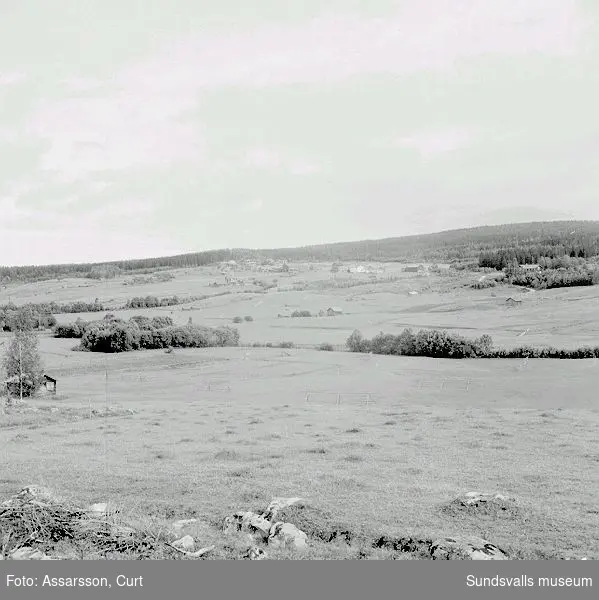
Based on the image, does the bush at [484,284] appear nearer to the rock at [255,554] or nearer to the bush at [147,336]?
the bush at [147,336]

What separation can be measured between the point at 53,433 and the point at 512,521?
59.7 feet

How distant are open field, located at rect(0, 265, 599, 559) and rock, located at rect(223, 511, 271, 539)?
68 cm

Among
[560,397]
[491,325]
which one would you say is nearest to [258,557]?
[560,397]

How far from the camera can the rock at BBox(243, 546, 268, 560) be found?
9281 mm

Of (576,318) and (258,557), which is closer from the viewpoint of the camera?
(258,557)

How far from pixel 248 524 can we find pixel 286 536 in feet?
3.04

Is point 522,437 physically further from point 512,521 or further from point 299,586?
point 299,586

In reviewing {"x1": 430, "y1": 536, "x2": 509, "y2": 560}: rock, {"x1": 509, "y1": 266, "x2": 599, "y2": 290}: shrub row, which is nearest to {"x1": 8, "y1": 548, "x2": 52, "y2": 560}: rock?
{"x1": 430, "y1": 536, "x2": 509, "y2": 560}: rock

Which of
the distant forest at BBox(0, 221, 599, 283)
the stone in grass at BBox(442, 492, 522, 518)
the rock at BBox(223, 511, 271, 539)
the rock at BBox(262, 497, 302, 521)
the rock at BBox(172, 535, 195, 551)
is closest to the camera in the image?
the rock at BBox(172, 535, 195, 551)

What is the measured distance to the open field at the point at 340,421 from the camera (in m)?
12.4

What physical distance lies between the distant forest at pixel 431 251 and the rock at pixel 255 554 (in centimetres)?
2759

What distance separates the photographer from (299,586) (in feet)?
29.6

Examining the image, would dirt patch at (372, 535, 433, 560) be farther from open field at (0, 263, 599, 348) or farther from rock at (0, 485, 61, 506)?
open field at (0, 263, 599, 348)

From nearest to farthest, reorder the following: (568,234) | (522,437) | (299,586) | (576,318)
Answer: (299,586) → (522,437) → (576,318) → (568,234)
